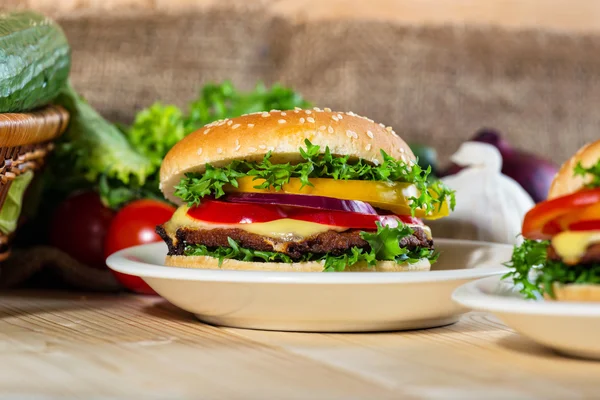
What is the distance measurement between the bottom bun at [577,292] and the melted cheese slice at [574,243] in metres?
0.05

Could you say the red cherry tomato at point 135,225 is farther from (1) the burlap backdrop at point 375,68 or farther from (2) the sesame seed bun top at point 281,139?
(1) the burlap backdrop at point 375,68

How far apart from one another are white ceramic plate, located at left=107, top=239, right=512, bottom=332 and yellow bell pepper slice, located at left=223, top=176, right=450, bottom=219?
24 centimetres

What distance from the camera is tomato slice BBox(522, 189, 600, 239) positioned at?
1.47 metres

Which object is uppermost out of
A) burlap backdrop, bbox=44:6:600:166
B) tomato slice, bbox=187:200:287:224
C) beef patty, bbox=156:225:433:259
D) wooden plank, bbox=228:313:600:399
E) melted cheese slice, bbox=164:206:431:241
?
burlap backdrop, bbox=44:6:600:166

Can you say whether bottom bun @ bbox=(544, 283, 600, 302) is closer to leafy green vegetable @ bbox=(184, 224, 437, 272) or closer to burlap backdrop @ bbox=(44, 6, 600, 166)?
leafy green vegetable @ bbox=(184, 224, 437, 272)

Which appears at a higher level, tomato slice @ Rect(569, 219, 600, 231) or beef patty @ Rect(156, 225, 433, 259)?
tomato slice @ Rect(569, 219, 600, 231)

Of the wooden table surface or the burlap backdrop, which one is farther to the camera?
the burlap backdrop

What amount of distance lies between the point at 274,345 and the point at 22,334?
58 centimetres

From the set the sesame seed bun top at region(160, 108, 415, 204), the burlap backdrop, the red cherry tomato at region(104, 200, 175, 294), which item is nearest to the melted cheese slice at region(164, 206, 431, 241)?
the sesame seed bun top at region(160, 108, 415, 204)

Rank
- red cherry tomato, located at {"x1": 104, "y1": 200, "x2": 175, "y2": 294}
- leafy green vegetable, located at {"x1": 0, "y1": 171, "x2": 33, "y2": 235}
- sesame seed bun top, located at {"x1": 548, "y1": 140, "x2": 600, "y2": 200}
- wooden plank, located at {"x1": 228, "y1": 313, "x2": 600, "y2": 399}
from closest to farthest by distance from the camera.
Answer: wooden plank, located at {"x1": 228, "y1": 313, "x2": 600, "y2": 399}
sesame seed bun top, located at {"x1": 548, "y1": 140, "x2": 600, "y2": 200}
leafy green vegetable, located at {"x1": 0, "y1": 171, "x2": 33, "y2": 235}
red cherry tomato, located at {"x1": 104, "y1": 200, "x2": 175, "y2": 294}

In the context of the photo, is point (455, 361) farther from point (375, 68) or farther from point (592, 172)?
point (375, 68)

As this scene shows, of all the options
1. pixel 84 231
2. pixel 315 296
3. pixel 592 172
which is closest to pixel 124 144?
pixel 84 231

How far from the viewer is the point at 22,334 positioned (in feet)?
6.12

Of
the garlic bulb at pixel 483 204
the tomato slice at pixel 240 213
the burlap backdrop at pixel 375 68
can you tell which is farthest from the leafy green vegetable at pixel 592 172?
the burlap backdrop at pixel 375 68
